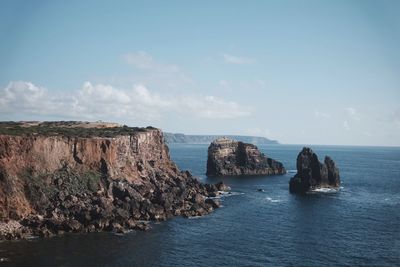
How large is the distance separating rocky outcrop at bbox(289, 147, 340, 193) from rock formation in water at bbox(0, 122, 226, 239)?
1669 inches

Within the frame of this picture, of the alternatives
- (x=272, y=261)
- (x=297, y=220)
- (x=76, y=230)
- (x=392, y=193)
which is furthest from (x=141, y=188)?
(x=392, y=193)

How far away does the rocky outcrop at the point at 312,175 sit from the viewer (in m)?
166

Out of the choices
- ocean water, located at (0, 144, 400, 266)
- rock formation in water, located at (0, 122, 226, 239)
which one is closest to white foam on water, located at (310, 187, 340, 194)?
ocean water, located at (0, 144, 400, 266)

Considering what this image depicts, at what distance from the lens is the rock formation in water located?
99.4m

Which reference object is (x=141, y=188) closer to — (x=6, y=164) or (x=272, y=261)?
(x=6, y=164)

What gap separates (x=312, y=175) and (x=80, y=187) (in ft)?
294

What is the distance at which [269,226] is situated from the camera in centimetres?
10912

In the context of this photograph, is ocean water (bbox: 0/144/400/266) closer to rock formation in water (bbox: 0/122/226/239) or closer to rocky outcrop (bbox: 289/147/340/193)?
rock formation in water (bbox: 0/122/226/239)

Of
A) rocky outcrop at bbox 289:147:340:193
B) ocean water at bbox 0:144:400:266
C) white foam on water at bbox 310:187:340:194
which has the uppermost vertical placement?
rocky outcrop at bbox 289:147:340:193

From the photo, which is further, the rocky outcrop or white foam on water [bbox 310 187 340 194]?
the rocky outcrop

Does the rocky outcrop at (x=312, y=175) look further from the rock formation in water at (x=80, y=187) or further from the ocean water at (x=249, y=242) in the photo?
the rock formation in water at (x=80, y=187)

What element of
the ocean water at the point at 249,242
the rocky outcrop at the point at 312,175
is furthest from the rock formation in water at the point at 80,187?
the rocky outcrop at the point at 312,175

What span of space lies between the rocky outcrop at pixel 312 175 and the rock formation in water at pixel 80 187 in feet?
139

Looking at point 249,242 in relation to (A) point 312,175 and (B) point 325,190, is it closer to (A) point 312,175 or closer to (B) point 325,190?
(B) point 325,190
